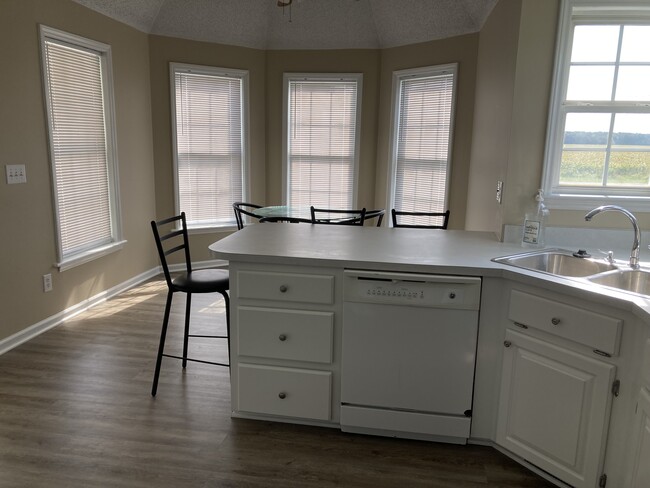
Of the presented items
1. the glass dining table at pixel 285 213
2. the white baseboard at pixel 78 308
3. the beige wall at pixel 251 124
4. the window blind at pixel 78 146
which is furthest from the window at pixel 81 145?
the glass dining table at pixel 285 213

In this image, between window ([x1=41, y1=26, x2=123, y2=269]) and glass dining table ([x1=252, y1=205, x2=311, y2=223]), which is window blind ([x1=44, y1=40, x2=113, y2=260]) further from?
glass dining table ([x1=252, y1=205, x2=311, y2=223])

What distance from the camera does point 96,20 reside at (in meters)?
4.09

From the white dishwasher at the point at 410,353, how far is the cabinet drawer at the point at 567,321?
0.62 feet

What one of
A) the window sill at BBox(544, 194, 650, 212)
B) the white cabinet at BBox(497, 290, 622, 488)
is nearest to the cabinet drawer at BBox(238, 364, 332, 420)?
the white cabinet at BBox(497, 290, 622, 488)

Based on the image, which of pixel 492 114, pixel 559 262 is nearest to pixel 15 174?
pixel 492 114

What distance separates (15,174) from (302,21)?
322cm

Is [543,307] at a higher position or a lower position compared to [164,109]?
lower

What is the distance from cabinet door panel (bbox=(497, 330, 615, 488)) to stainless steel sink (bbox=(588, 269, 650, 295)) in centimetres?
45

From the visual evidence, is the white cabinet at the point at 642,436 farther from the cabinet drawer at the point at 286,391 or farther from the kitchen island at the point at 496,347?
the cabinet drawer at the point at 286,391

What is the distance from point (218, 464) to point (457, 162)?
3.49 m

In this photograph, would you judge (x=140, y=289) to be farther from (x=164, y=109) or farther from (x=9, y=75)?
(x=9, y=75)

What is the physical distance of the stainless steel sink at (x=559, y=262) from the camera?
238 centimetres

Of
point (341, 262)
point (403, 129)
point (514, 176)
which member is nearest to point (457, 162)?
point (403, 129)

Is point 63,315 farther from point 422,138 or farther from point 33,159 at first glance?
point 422,138
